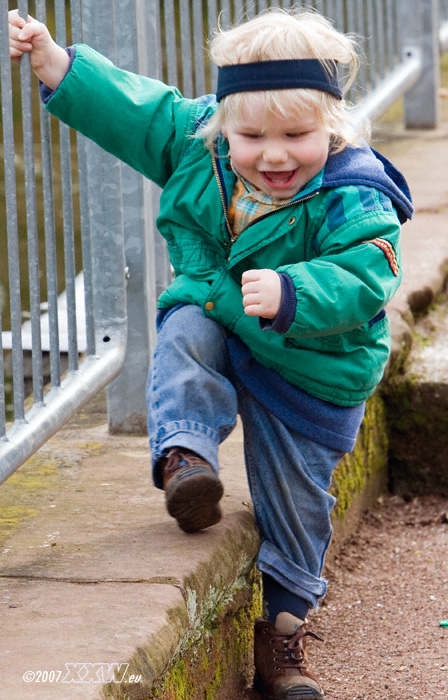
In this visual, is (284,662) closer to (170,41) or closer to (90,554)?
(90,554)

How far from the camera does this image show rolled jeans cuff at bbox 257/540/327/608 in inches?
78.1

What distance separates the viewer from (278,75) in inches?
71.7

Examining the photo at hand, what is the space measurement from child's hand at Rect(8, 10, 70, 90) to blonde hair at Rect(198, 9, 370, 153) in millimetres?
280

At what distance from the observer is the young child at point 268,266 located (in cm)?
183

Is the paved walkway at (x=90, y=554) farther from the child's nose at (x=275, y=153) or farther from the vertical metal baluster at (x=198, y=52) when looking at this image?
the vertical metal baluster at (x=198, y=52)

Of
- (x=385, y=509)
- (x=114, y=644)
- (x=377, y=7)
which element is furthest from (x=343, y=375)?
(x=377, y=7)

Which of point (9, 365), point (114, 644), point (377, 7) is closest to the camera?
point (114, 644)

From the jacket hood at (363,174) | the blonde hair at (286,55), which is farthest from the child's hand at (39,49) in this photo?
the jacket hood at (363,174)

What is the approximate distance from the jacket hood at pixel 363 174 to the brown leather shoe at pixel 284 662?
0.79 metres

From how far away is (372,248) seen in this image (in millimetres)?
1814

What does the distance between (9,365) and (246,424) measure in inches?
69.2

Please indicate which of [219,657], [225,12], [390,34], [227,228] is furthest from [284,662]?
[390,34]

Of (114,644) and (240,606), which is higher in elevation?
(114,644)

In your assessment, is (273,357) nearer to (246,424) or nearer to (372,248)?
(246,424)
